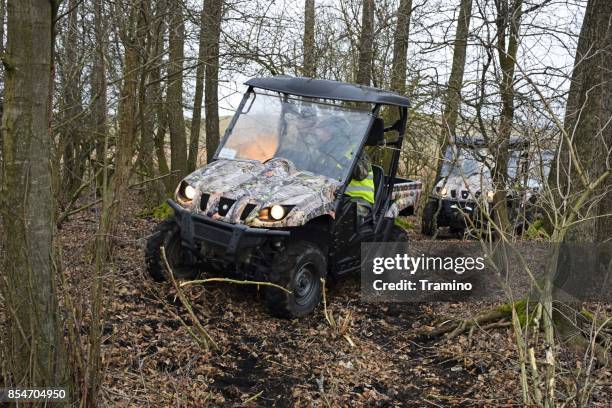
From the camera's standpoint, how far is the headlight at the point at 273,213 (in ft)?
18.2

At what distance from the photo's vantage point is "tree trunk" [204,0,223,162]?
8.56m

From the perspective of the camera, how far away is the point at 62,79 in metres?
7.26

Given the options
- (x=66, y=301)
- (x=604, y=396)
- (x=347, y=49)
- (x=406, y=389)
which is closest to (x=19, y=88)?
(x=66, y=301)

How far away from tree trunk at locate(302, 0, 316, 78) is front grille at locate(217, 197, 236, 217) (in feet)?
12.7

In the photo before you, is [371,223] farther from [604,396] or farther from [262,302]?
[604,396]

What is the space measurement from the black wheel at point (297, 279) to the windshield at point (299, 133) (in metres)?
0.86

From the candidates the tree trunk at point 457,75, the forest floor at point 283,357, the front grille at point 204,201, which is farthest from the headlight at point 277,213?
the tree trunk at point 457,75

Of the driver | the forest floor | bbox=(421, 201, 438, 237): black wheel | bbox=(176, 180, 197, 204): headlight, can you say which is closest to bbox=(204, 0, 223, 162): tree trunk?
the driver

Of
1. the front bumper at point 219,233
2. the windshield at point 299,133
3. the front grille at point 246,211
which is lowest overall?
the front bumper at point 219,233

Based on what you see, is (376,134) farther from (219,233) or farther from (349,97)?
(219,233)

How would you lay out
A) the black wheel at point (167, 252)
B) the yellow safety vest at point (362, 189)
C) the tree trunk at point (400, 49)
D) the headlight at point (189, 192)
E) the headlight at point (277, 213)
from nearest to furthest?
the headlight at point (277, 213) → the headlight at point (189, 192) → the black wheel at point (167, 252) → the yellow safety vest at point (362, 189) → the tree trunk at point (400, 49)

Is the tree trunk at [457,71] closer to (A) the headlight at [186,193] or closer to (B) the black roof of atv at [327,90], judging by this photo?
(B) the black roof of atv at [327,90]

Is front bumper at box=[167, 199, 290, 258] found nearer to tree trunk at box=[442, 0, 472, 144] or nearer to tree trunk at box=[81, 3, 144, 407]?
tree trunk at box=[81, 3, 144, 407]

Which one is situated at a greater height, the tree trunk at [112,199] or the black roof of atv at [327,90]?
the black roof of atv at [327,90]
